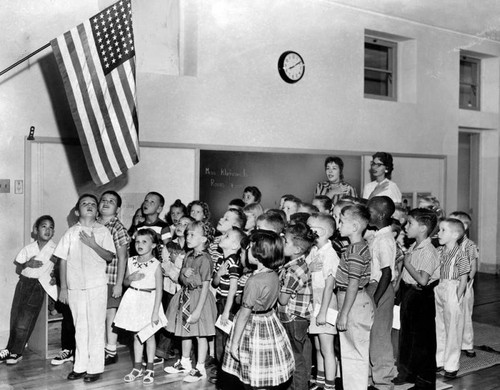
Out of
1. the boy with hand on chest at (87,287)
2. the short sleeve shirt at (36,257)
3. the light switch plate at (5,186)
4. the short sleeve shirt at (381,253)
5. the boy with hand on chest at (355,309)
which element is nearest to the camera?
the boy with hand on chest at (355,309)

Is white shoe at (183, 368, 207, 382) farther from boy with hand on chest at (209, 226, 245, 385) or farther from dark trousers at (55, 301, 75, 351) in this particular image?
dark trousers at (55, 301, 75, 351)

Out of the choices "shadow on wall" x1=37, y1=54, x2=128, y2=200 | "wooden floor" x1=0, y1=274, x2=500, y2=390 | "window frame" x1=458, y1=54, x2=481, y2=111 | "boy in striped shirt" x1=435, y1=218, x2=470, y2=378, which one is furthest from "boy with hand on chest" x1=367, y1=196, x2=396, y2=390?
"window frame" x1=458, y1=54, x2=481, y2=111

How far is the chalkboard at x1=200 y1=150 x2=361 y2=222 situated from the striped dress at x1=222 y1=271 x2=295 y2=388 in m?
3.68

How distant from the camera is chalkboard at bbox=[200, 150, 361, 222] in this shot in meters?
7.95

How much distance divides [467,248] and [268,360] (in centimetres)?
287

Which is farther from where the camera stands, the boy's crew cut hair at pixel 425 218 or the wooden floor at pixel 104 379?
the boy's crew cut hair at pixel 425 218

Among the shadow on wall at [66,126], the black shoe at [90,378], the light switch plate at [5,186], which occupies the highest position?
the shadow on wall at [66,126]

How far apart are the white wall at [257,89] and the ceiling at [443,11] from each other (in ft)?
0.46

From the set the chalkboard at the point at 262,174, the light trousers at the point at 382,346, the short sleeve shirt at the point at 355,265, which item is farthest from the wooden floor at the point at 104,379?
the chalkboard at the point at 262,174

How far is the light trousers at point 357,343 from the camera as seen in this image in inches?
182

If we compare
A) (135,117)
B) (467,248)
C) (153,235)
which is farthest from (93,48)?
(467,248)

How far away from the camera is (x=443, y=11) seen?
373 inches

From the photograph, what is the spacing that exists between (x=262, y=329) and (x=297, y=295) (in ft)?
1.96

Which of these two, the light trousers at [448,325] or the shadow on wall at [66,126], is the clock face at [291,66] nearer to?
the shadow on wall at [66,126]
